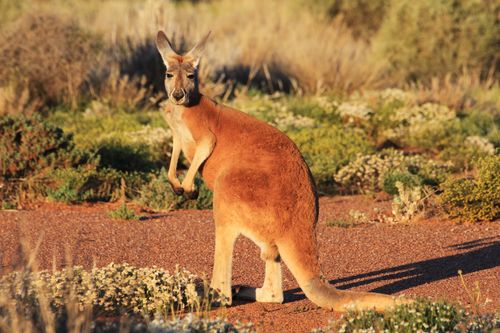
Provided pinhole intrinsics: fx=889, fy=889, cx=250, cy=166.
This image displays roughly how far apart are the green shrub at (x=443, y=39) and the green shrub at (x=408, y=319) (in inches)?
606

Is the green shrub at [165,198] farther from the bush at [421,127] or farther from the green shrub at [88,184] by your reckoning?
the bush at [421,127]

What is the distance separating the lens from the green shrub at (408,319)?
5.73 m

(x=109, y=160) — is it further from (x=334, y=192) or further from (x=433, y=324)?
(x=433, y=324)

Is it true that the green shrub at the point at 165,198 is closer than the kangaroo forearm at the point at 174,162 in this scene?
No

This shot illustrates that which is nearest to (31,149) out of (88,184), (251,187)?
(88,184)

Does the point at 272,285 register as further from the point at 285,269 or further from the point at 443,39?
the point at 443,39

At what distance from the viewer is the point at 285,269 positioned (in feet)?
27.4

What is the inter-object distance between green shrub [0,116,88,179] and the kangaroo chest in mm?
4744

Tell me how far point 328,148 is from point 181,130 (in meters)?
6.67

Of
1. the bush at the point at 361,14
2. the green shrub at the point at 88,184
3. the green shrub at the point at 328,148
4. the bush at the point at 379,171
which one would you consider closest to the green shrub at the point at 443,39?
the bush at the point at 361,14

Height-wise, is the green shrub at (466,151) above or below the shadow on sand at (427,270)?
below

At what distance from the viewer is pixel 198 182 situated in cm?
1131

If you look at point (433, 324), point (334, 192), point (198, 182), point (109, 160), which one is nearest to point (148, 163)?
point (109, 160)

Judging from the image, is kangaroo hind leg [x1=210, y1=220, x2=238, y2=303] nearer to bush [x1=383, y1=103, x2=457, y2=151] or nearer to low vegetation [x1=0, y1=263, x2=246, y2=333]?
low vegetation [x1=0, y1=263, x2=246, y2=333]
